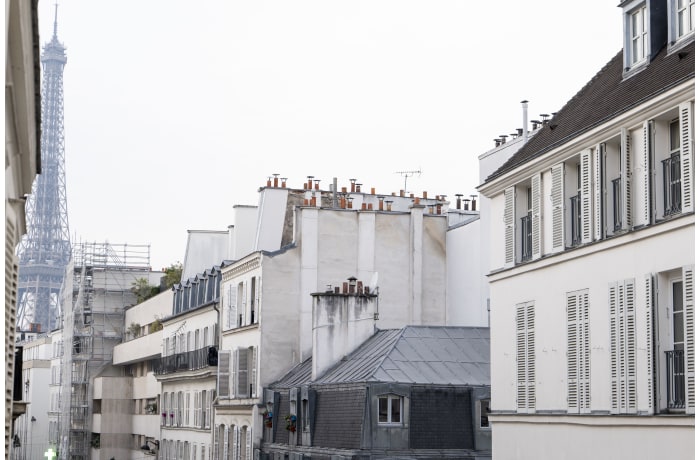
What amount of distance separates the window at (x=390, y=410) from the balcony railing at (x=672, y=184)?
605 inches

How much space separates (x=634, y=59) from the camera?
76.2 ft

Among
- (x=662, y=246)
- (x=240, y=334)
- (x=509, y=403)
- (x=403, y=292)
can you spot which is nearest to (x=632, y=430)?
(x=662, y=246)

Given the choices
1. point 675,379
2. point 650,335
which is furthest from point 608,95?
point 675,379

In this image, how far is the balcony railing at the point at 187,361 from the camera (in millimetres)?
51094

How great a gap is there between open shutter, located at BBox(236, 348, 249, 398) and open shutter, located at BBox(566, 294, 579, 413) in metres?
23.3

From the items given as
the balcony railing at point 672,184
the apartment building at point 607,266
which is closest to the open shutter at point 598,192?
the apartment building at point 607,266

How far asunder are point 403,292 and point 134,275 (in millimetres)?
37317

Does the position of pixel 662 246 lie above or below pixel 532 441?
above

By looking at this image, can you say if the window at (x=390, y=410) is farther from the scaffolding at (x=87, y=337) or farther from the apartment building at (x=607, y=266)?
the scaffolding at (x=87, y=337)

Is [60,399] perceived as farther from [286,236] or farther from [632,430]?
[632,430]

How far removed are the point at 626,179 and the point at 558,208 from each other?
3.01 meters

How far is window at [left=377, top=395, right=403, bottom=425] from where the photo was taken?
112 feet

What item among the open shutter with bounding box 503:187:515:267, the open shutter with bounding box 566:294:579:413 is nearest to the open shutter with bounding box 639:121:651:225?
the open shutter with bounding box 566:294:579:413

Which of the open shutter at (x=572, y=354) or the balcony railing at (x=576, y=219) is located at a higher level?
the balcony railing at (x=576, y=219)
